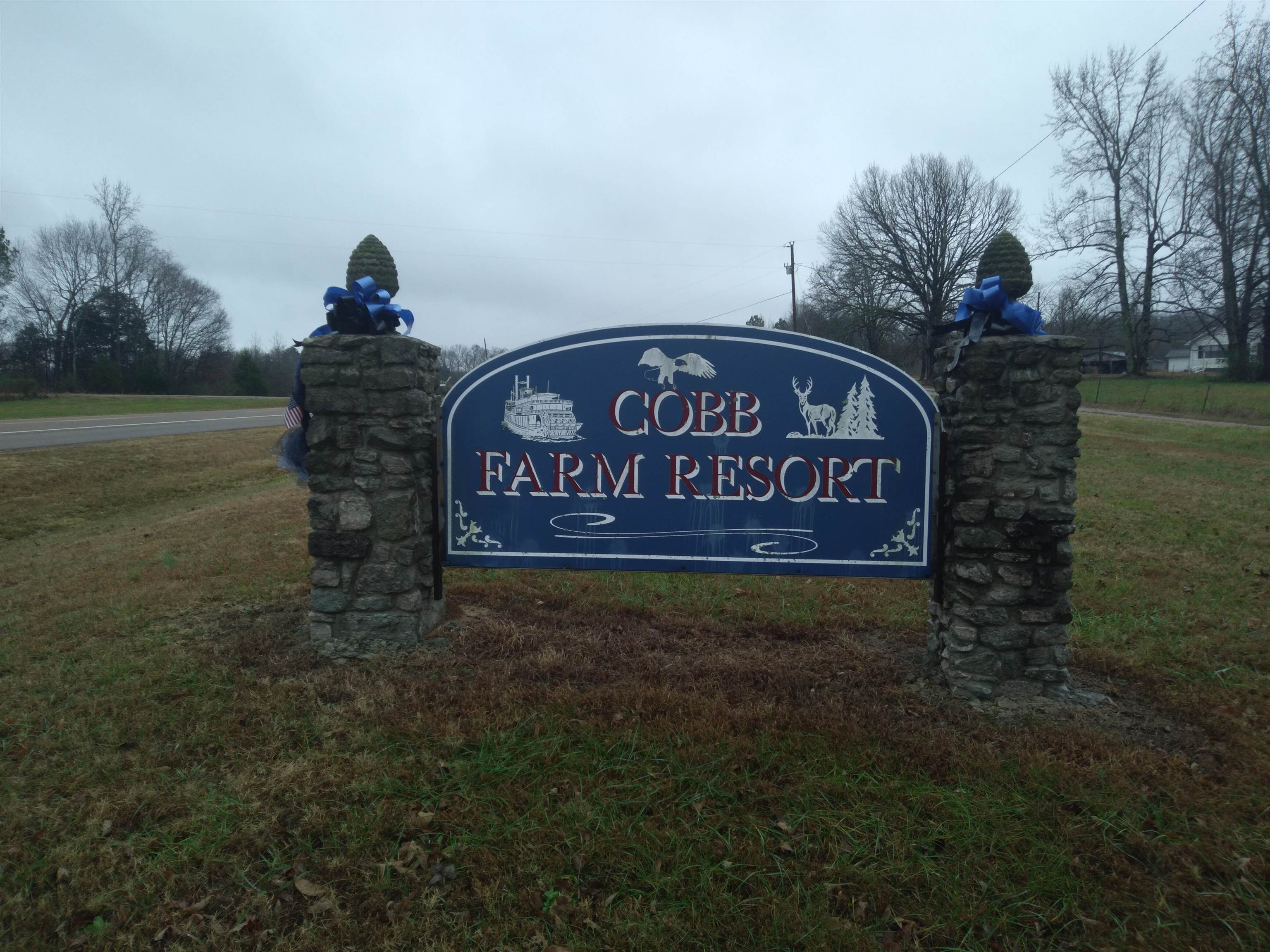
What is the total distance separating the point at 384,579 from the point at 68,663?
1983 mm

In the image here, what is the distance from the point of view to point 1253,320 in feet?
108

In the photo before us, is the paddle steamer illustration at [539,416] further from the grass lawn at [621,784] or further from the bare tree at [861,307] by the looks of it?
the bare tree at [861,307]

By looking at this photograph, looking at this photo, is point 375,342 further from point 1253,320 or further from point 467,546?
point 1253,320

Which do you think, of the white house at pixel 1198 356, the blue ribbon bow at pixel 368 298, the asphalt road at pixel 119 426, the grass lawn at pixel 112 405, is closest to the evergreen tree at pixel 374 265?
the blue ribbon bow at pixel 368 298

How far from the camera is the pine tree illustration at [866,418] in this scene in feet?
13.5

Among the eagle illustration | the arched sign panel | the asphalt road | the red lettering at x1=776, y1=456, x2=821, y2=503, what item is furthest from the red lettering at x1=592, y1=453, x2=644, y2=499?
the asphalt road

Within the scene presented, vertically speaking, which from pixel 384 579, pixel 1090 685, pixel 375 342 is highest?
pixel 375 342

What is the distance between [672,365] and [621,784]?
7.35ft

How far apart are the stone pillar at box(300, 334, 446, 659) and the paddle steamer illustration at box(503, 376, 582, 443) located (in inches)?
19.1

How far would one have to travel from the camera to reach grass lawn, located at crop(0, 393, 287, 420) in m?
21.8

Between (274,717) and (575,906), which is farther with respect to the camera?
(274,717)

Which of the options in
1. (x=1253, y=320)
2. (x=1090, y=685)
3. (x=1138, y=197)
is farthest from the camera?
(x=1138, y=197)

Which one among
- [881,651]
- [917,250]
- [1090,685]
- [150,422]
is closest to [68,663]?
[881,651]

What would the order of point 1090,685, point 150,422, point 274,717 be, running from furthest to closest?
1. point 150,422
2. point 1090,685
3. point 274,717
